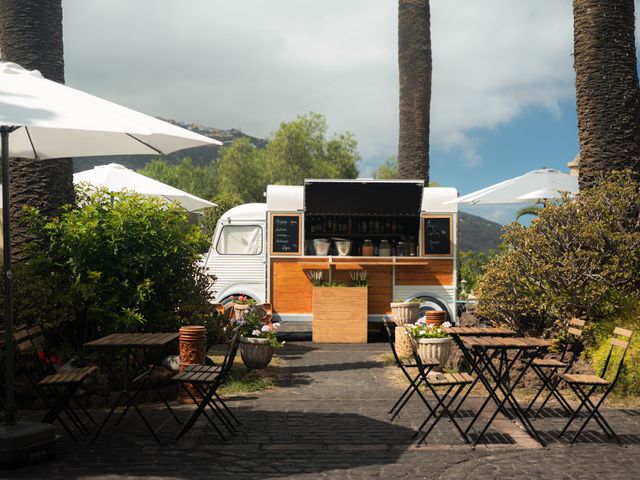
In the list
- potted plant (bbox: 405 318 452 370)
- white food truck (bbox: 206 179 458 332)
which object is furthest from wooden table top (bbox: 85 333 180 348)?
white food truck (bbox: 206 179 458 332)

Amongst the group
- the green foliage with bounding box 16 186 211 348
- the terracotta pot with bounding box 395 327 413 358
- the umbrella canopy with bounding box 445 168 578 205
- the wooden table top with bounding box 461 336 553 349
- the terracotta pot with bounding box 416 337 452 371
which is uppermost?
the umbrella canopy with bounding box 445 168 578 205

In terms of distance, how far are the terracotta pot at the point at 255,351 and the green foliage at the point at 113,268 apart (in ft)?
2.38

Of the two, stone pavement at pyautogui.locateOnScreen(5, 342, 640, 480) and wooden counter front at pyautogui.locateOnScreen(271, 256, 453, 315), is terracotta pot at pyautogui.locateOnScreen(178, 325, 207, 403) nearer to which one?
stone pavement at pyautogui.locateOnScreen(5, 342, 640, 480)

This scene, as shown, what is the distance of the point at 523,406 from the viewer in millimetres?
7621

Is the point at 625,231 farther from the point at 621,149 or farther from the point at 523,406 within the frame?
the point at 523,406

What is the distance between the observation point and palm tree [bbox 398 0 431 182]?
57.9ft

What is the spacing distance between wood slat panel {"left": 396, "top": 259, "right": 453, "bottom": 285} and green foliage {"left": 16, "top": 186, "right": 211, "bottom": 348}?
5.89 meters

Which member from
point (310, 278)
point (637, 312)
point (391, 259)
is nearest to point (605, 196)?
point (637, 312)

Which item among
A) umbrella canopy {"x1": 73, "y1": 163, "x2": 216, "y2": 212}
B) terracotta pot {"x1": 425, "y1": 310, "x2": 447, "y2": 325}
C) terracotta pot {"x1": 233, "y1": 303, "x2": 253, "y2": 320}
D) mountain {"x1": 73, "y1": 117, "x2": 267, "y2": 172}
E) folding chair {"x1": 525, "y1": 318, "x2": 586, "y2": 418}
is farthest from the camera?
mountain {"x1": 73, "y1": 117, "x2": 267, "y2": 172}

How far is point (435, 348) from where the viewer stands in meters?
9.80

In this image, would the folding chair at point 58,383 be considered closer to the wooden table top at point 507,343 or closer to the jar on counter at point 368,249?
the wooden table top at point 507,343

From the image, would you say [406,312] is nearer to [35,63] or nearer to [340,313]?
[340,313]

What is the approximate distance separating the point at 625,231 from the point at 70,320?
6.92 meters

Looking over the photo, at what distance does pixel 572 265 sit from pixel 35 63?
7.76 m
